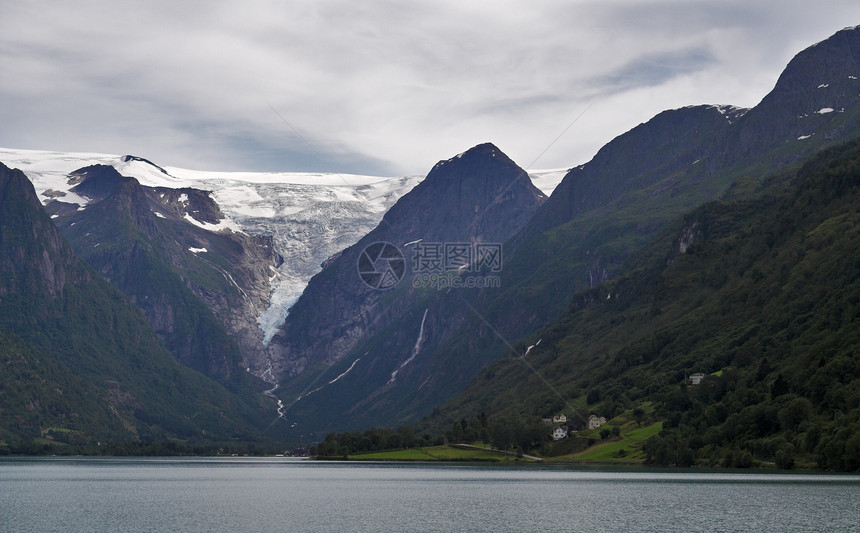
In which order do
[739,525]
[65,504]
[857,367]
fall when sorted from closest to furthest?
[739,525] < [65,504] < [857,367]

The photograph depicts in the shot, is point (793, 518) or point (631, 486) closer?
point (793, 518)

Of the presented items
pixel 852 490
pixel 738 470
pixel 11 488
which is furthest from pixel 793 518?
pixel 11 488

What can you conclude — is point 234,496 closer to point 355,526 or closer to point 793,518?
point 355,526

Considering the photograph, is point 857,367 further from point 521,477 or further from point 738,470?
point 521,477

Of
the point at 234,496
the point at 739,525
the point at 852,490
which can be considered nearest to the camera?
the point at 739,525

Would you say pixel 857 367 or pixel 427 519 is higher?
pixel 857 367

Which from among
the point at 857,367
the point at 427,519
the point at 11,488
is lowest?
the point at 11,488

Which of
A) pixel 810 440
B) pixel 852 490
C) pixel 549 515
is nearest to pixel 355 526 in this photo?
pixel 549 515
